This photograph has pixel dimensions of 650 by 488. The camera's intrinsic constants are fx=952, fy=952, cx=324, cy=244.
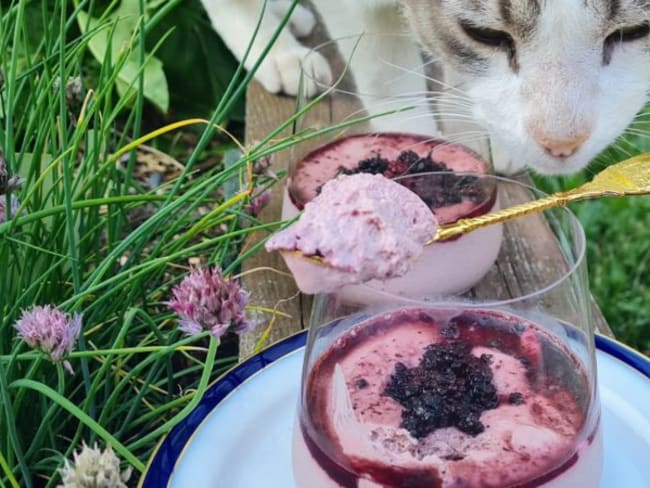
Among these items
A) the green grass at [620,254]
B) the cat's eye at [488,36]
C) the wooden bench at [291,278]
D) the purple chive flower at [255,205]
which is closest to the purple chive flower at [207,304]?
the wooden bench at [291,278]

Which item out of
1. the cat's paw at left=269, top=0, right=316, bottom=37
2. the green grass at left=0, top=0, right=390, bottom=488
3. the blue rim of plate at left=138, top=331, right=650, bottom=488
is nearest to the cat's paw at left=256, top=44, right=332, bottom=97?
the cat's paw at left=269, top=0, right=316, bottom=37

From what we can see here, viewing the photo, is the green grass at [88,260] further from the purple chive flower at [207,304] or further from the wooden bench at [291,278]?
the purple chive flower at [207,304]

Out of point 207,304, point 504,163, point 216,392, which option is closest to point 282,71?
point 504,163

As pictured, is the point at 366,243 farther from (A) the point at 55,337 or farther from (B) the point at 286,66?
(B) the point at 286,66

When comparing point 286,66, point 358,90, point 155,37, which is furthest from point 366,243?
point 155,37

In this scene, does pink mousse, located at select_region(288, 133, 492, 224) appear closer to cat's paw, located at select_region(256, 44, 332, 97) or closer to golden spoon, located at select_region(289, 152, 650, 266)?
golden spoon, located at select_region(289, 152, 650, 266)

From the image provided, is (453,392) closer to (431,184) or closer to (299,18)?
(431,184)
